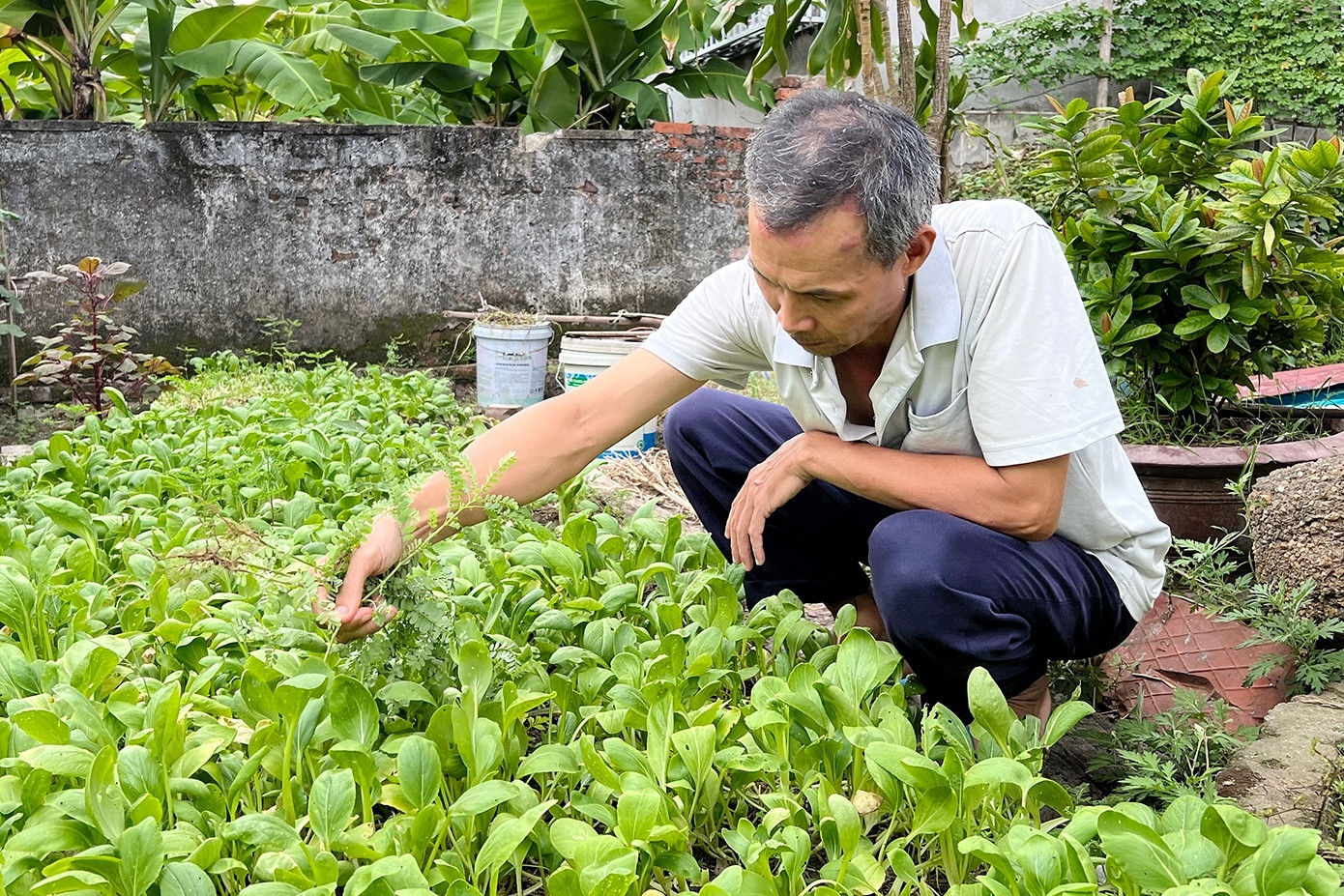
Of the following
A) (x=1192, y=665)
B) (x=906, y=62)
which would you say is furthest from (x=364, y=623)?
(x=906, y=62)

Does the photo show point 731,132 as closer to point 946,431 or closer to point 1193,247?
point 1193,247

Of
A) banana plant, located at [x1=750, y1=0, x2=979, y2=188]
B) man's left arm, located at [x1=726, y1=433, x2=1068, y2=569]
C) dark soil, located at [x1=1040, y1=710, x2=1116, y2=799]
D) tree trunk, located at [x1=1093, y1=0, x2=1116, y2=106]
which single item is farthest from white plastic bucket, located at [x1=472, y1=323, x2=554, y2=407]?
tree trunk, located at [x1=1093, y1=0, x2=1116, y2=106]

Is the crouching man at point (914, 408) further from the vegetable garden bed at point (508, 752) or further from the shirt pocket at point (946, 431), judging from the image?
the vegetable garden bed at point (508, 752)

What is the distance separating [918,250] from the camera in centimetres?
198

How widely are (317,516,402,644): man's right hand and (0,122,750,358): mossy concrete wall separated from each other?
5025 mm

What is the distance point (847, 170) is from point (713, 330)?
57 cm

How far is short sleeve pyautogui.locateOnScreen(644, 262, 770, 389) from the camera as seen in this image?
7.66 ft

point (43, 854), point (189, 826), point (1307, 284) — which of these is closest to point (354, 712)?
point (189, 826)

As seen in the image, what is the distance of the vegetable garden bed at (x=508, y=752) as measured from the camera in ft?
5.15

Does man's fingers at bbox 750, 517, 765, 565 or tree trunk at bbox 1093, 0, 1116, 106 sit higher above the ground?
tree trunk at bbox 1093, 0, 1116, 106

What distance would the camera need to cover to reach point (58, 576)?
2.57 meters

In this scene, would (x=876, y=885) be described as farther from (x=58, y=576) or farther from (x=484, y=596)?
(x=58, y=576)

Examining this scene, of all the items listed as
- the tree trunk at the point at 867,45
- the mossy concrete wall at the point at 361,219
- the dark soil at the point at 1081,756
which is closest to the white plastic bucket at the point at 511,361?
the mossy concrete wall at the point at 361,219

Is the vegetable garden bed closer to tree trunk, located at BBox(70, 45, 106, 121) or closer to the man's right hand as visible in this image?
the man's right hand
